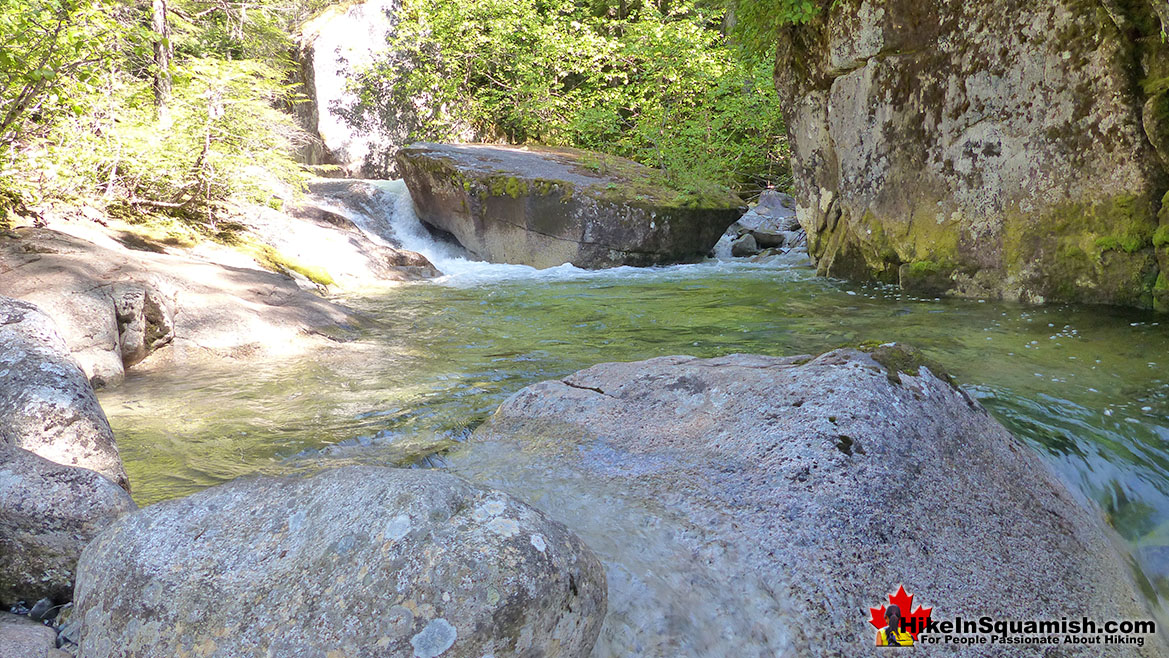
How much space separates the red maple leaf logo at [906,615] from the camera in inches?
86.8

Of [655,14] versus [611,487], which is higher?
[655,14]

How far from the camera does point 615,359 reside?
222 inches

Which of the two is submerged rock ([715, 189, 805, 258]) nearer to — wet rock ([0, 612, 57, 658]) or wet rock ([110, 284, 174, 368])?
wet rock ([110, 284, 174, 368])

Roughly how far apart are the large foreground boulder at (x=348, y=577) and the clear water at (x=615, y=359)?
1.26 feet

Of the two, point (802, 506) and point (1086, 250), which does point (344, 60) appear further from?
point (802, 506)

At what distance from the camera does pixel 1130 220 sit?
6.27m

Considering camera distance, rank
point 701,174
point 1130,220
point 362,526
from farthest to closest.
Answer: point 701,174 < point 1130,220 < point 362,526

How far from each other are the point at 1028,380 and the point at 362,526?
14.3 feet

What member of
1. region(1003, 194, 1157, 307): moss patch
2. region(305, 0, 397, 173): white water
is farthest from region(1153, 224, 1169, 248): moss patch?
region(305, 0, 397, 173): white water

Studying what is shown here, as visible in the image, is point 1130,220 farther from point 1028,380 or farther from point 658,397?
point 658,397

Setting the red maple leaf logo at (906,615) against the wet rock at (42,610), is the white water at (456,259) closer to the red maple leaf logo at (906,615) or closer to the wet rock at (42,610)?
the wet rock at (42,610)

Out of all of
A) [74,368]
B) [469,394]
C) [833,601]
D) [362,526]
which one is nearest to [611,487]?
[833,601]

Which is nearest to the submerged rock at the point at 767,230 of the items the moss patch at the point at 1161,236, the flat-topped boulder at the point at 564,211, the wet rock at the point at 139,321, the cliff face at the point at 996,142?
the flat-topped boulder at the point at 564,211

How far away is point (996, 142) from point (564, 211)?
23.0 ft
